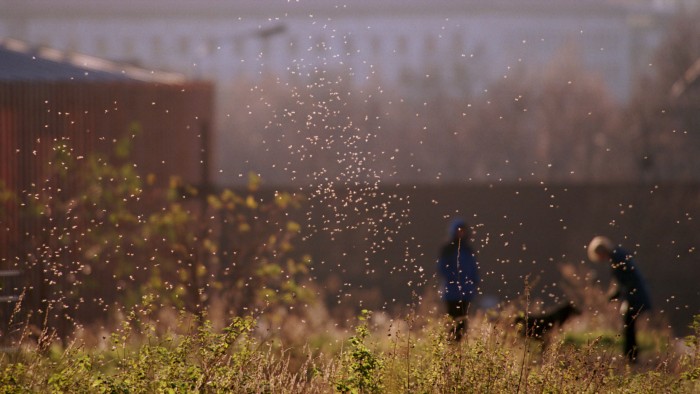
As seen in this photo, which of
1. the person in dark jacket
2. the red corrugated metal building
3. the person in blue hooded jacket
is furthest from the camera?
the red corrugated metal building

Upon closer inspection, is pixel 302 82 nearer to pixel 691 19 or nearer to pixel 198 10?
pixel 691 19

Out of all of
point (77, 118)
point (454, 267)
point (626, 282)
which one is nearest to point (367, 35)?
point (77, 118)

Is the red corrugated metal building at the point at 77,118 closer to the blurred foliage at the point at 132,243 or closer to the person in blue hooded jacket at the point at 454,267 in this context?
the blurred foliage at the point at 132,243

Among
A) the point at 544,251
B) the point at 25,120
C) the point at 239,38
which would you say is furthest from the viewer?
the point at 544,251

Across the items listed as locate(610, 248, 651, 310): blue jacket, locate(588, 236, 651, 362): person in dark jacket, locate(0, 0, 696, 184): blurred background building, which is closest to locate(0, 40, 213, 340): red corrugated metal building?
locate(588, 236, 651, 362): person in dark jacket

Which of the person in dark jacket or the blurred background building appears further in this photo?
the blurred background building

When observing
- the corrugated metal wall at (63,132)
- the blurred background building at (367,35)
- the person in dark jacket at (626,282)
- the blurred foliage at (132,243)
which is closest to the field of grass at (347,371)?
the person in dark jacket at (626,282)

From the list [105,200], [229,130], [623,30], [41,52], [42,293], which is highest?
[623,30]

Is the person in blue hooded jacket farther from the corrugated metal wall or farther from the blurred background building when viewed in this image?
the blurred background building

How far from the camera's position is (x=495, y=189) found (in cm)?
2773

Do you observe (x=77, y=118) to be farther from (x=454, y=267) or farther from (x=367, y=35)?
(x=367, y=35)

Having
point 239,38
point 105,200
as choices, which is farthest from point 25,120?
point 239,38

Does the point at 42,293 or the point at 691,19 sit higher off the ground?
the point at 691,19

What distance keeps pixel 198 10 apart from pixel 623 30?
4144cm
